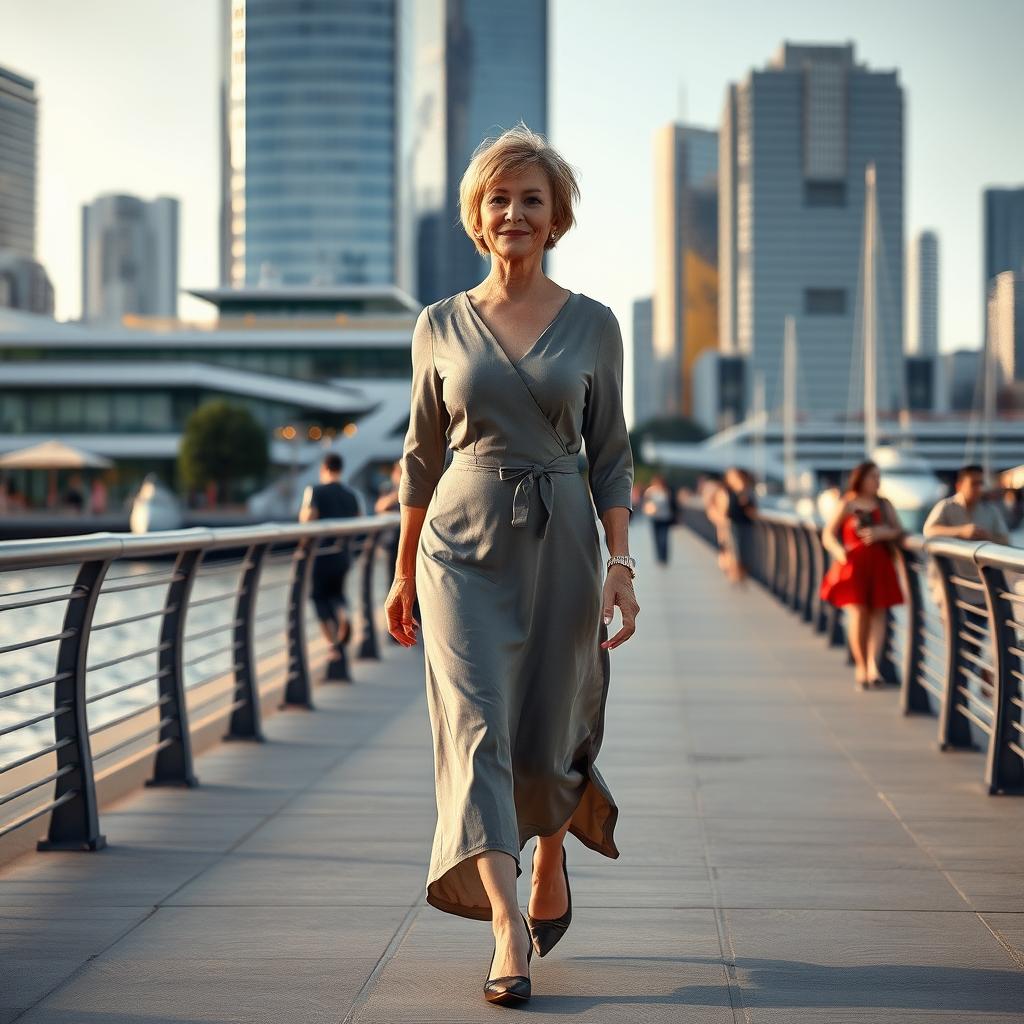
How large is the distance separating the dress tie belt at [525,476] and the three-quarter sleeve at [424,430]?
0.16 metres

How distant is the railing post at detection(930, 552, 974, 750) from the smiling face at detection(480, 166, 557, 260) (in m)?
3.93

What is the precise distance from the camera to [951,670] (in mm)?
6832

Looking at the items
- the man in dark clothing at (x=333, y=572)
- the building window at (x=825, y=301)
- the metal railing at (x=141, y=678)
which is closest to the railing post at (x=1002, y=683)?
the metal railing at (x=141, y=678)

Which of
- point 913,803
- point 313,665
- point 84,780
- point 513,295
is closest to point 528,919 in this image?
point 513,295

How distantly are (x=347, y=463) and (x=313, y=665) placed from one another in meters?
68.1

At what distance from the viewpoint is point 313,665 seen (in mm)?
10055

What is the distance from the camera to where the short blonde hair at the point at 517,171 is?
11.3 ft

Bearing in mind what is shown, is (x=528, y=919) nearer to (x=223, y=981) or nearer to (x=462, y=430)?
(x=223, y=981)

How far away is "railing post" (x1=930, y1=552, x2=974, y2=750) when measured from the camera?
6.77m

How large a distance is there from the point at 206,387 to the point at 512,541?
7304 centimetres

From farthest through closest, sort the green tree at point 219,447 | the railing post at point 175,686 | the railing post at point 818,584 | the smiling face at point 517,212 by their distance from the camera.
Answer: the green tree at point 219,447, the railing post at point 818,584, the railing post at point 175,686, the smiling face at point 517,212

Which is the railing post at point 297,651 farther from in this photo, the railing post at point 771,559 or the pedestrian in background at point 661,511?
the pedestrian in background at point 661,511

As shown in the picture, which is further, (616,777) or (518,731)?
(616,777)

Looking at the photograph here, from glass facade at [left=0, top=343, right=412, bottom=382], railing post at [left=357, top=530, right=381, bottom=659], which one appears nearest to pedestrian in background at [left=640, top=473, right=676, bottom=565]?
railing post at [left=357, top=530, right=381, bottom=659]
